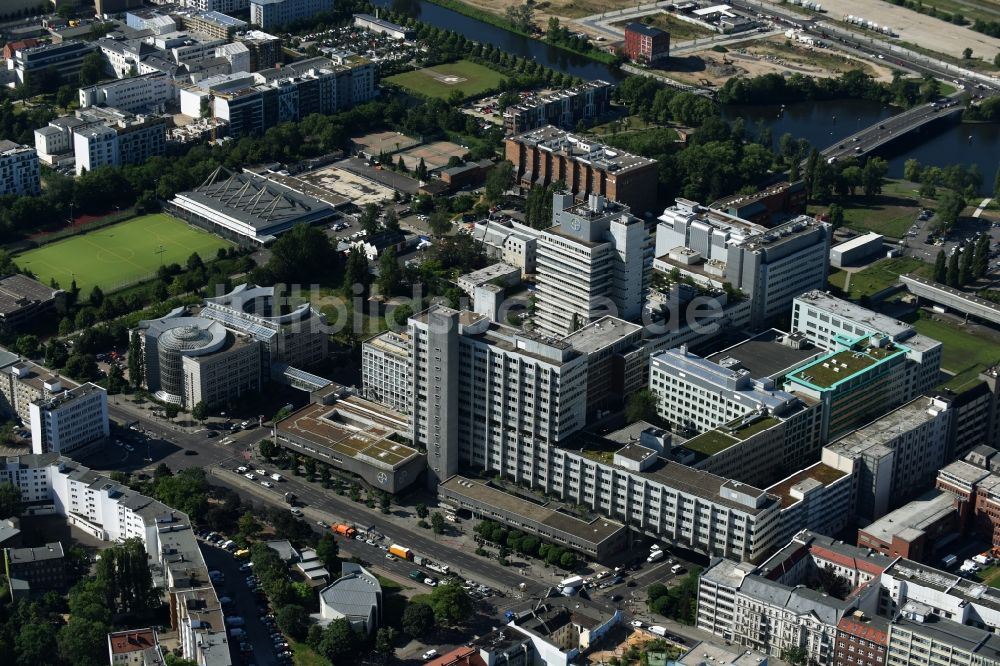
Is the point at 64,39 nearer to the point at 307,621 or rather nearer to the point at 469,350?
the point at 469,350

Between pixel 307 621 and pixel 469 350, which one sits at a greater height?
pixel 469 350

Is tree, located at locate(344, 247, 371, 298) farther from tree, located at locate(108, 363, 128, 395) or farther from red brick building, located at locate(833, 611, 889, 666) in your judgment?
red brick building, located at locate(833, 611, 889, 666)

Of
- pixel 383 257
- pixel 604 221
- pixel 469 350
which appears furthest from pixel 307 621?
pixel 383 257

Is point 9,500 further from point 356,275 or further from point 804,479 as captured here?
point 804,479

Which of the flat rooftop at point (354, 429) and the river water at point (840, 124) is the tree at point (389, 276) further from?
the river water at point (840, 124)

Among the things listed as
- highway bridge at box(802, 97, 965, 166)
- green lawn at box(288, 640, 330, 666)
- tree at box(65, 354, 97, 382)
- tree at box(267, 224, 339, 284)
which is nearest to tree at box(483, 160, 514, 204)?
tree at box(267, 224, 339, 284)

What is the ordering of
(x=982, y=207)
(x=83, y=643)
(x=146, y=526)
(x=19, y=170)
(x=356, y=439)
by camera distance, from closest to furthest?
(x=83, y=643), (x=146, y=526), (x=356, y=439), (x=19, y=170), (x=982, y=207)

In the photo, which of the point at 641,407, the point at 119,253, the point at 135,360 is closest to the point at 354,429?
the point at 135,360
